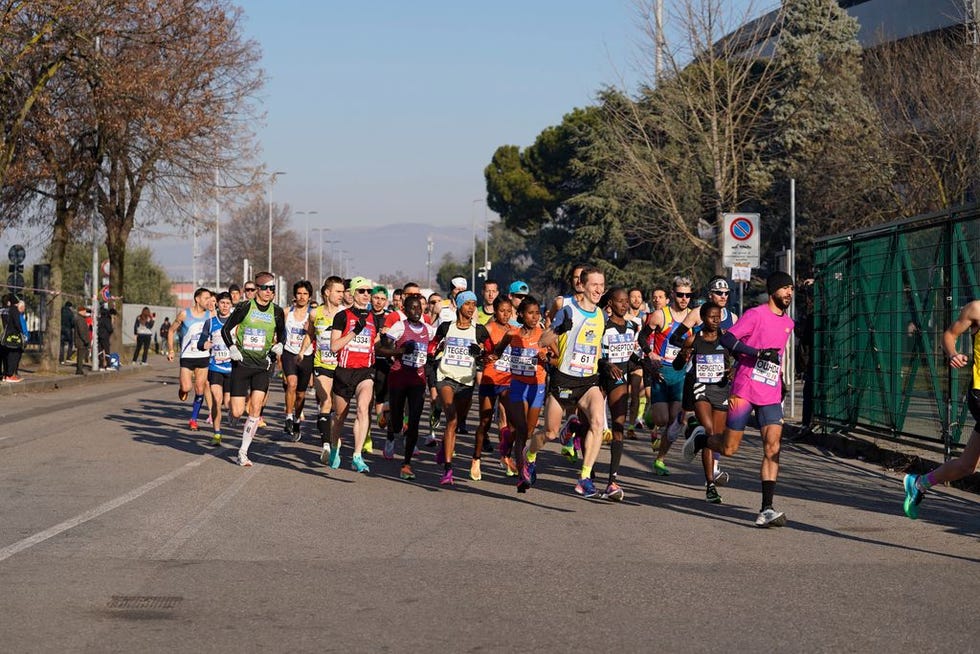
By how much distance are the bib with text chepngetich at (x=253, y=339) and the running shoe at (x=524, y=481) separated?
3870mm

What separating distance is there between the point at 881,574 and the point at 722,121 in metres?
23.6

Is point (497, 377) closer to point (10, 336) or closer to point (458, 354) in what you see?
point (458, 354)

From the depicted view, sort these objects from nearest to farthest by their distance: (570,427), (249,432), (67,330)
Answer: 1. (249,432)
2. (570,427)
3. (67,330)

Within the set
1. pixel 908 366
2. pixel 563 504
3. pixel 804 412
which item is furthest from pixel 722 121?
pixel 563 504

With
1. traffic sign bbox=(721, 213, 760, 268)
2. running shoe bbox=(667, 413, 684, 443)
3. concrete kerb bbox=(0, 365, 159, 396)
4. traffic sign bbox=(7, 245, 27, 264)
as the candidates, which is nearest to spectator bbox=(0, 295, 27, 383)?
concrete kerb bbox=(0, 365, 159, 396)

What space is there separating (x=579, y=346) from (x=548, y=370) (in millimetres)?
388

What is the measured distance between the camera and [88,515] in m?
9.99

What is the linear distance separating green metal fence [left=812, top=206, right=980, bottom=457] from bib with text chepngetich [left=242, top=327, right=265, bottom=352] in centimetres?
710

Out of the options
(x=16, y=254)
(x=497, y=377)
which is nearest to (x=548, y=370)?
(x=497, y=377)

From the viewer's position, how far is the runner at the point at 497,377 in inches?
490

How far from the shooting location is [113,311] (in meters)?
38.3

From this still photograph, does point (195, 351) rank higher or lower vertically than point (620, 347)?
lower

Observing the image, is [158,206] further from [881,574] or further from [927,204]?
[881,574]

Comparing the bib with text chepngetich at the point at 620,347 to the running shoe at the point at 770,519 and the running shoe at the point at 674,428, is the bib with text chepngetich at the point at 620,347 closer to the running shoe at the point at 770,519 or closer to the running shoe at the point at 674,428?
the running shoe at the point at 674,428
